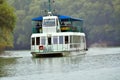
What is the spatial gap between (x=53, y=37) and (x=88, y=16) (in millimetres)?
81933

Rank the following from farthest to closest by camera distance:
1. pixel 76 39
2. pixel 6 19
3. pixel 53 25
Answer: pixel 6 19, pixel 76 39, pixel 53 25

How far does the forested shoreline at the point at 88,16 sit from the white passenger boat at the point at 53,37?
6799 cm

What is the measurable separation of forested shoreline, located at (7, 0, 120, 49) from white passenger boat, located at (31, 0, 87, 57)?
67986 millimetres

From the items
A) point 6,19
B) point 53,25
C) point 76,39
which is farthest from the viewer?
point 6,19

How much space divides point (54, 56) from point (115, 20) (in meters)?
80.8

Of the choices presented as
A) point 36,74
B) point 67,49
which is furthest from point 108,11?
point 36,74

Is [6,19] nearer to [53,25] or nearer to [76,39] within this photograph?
[76,39]

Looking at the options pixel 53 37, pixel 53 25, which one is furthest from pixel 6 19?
pixel 53 37

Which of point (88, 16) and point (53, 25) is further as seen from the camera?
point (88, 16)

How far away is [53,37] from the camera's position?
62.3 m

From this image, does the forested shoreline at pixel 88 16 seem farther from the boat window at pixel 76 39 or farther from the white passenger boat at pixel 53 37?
the white passenger boat at pixel 53 37

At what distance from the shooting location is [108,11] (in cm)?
14175

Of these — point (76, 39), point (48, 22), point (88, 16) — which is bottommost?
point (88, 16)

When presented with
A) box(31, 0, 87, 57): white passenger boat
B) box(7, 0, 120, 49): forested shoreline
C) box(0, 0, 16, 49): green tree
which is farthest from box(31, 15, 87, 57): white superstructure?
box(7, 0, 120, 49): forested shoreline
